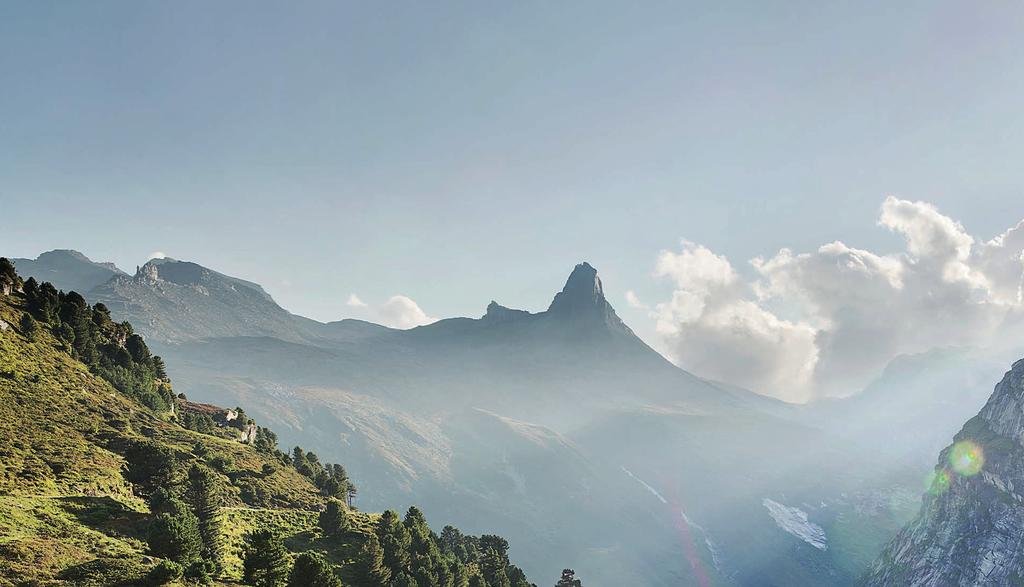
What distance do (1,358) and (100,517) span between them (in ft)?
149

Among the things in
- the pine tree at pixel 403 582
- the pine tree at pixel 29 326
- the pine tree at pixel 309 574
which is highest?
the pine tree at pixel 29 326

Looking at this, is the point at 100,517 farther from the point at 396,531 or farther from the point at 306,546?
the point at 396,531

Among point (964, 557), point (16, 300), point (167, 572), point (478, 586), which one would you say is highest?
point (964, 557)

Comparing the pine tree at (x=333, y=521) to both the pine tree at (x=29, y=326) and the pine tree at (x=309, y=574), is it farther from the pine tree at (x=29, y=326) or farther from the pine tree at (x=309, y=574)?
the pine tree at (x=29, y=326)

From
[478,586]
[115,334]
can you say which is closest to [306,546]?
[478,586]

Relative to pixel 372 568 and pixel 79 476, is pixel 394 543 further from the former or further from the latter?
pixel 79 476

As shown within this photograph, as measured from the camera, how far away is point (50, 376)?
8962cm

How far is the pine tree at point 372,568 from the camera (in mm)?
77188

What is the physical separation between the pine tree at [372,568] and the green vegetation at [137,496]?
0.21m

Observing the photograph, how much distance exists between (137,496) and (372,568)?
32.7m

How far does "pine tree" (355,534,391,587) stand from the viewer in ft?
253

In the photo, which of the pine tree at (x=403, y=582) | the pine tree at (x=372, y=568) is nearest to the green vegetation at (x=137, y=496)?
the pine tree at (x=372, y=568)

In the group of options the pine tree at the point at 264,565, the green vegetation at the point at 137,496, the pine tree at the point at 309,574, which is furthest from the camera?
the pine tree at the point at 309,574

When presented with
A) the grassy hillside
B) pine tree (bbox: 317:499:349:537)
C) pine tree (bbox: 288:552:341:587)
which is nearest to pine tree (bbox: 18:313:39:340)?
the grassy hillside
